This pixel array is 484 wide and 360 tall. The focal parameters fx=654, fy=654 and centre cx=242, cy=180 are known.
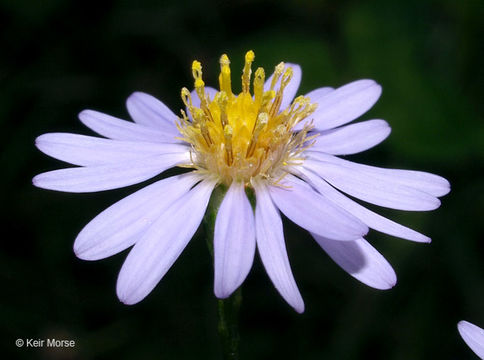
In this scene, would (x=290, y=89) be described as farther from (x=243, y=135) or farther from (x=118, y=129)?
(x=118, y=129)

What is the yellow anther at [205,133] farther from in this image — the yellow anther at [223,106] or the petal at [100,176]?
the petal at [100,176]

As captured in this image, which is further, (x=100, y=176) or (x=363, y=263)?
(x=100, y=176)

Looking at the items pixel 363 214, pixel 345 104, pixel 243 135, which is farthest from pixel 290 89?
pixel 363 214

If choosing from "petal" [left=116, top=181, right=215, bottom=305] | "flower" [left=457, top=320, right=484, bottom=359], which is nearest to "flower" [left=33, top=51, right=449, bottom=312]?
"petal" [left=116, top=181, right=215, bottom=305]

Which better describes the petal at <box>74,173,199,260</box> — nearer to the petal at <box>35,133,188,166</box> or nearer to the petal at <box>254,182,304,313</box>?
the petal at <box>35,133,188,166</box>

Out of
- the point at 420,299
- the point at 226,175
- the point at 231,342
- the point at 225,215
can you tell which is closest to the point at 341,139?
the point at 226,175

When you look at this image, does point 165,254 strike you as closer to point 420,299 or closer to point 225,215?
point 225,215
